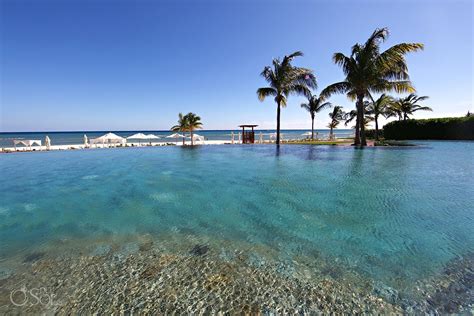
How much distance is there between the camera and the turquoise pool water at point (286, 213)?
3.54 meters

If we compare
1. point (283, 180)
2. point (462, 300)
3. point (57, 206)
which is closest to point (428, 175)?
point (283, 180)

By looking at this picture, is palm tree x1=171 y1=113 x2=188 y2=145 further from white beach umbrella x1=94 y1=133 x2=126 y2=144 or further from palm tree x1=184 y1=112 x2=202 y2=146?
white beach umbrella x1=94 y1=133 x2=126 y2=144

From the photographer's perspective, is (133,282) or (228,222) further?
(228,222)

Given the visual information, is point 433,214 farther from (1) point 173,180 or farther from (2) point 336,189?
(1) point 173,180

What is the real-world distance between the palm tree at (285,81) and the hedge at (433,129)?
16716 millimetres

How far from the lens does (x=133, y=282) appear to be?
111 inches

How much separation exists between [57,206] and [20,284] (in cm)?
387

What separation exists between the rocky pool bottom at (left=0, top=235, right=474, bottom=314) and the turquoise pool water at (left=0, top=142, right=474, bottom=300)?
0.25 meters

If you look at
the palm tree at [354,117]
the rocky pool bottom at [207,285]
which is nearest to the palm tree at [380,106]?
the palm tree at [354,117]

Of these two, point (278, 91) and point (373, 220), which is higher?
point (278, 91)

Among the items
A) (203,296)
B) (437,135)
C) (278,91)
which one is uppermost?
(278,91)

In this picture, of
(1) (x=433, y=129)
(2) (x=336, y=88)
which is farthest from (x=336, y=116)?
(2) (x=336, y=88)

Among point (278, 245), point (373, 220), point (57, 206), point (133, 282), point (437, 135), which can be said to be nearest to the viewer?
point (133, 282)
